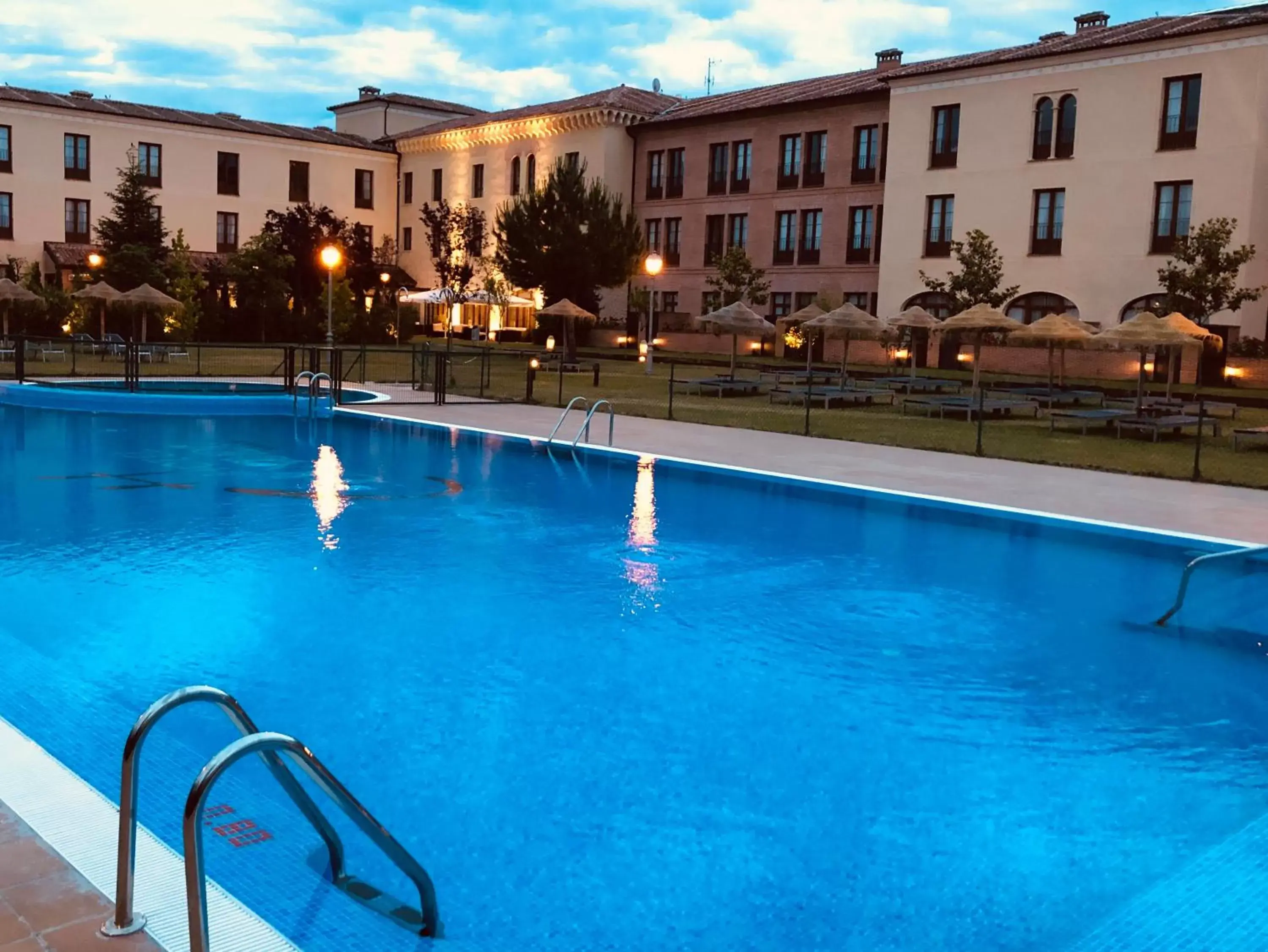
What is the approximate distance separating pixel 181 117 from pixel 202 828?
60.8 m

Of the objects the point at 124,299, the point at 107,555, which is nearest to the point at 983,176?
the point at 124,299

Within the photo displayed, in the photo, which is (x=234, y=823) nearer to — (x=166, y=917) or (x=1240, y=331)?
(x=166, y=917)

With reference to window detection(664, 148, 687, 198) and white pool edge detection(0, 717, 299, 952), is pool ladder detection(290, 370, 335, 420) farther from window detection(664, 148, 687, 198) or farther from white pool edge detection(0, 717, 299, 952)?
window detection(664, 148, 687, 198)

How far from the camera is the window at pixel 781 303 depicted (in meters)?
48.8

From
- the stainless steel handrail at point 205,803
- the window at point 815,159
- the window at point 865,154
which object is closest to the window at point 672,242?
the window at point 815,159

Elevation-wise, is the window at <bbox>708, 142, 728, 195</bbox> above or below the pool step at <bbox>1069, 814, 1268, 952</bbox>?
above

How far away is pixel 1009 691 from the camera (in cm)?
710

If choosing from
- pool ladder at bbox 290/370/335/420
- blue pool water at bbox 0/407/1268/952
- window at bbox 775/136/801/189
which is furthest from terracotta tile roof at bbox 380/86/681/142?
blue pool water at bbox 0/407/1268/952

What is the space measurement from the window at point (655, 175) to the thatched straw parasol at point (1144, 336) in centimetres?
3334

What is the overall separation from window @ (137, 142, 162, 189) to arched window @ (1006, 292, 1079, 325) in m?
40.0

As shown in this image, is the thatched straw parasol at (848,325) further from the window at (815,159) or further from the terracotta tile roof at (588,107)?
the terracotta tile roof at (588,107)

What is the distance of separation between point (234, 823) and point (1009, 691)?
4515 millimetres

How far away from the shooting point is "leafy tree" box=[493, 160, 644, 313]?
41.7m

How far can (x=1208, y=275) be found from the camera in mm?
31312
